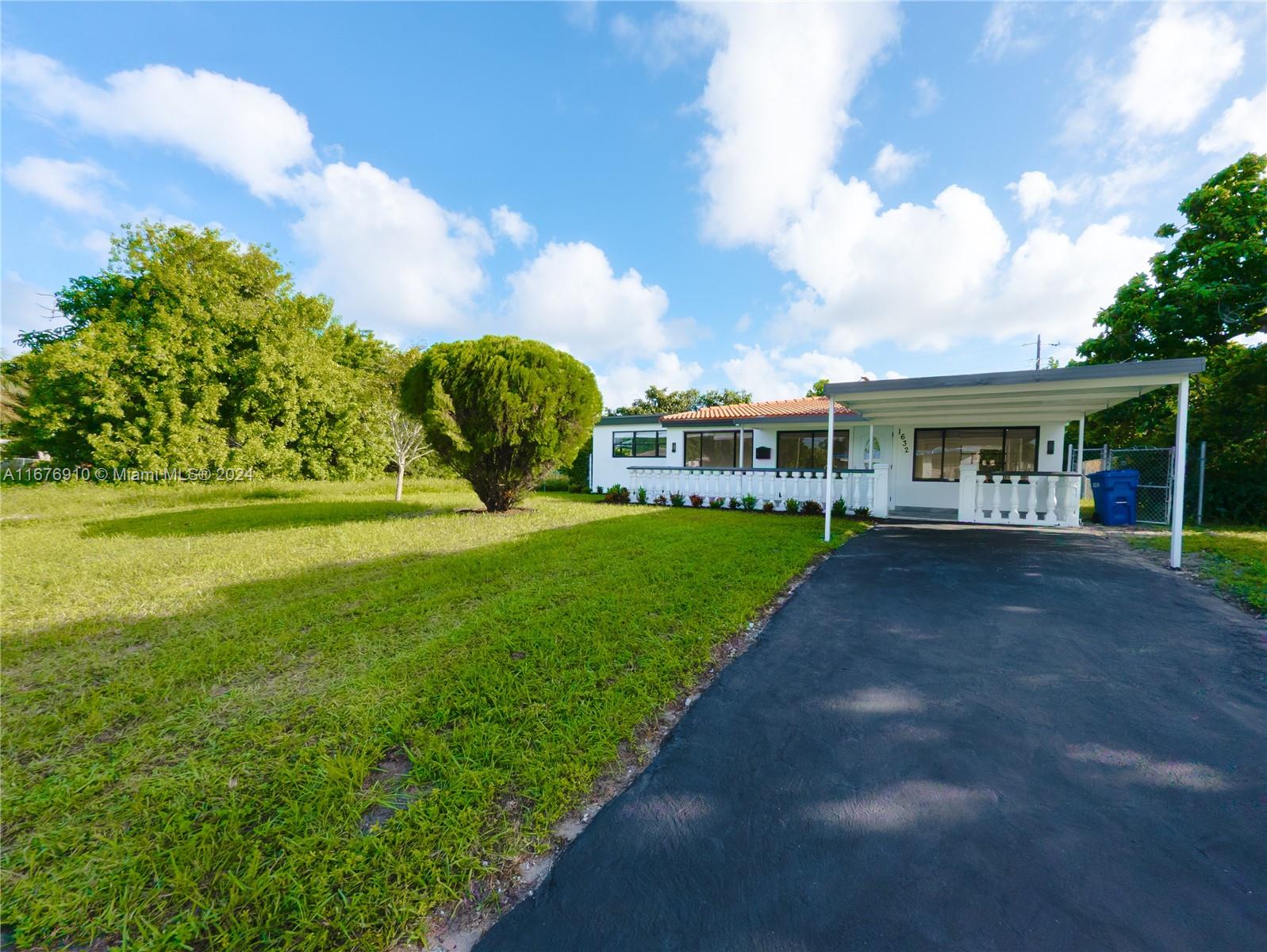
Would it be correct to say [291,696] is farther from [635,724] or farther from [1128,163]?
[1128,163]

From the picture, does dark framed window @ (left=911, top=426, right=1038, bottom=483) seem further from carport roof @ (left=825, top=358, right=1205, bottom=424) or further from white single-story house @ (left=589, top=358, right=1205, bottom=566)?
carport roof @ (left=825, top=358, right=1205, bottom=424)

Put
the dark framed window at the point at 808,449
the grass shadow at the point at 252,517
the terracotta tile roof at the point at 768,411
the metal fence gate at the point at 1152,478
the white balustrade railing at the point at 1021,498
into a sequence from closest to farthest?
1. the white balustrade railing at the point at 1021,498
2. the grass shadow at the point at 252,517
3. the metal fence gate at the point at 1152,478
4. the terracotta tile roof at the point at 768,411
5. the dark framed window at the point at 808,449

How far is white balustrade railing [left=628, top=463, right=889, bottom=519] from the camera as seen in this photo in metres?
10.1

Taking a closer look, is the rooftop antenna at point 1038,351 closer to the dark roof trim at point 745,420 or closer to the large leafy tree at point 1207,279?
the large leafy tree at point 1207,279

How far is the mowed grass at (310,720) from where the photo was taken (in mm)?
1453

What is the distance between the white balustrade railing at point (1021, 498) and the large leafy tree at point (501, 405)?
726 cm

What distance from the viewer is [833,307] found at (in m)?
19.8

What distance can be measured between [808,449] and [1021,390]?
25.0ft

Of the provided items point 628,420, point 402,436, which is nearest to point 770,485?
point 628,420

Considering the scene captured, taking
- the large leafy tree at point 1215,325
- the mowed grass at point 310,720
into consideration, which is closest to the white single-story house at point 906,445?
the large leafy tree at point 1215,325

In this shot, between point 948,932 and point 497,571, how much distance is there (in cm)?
470

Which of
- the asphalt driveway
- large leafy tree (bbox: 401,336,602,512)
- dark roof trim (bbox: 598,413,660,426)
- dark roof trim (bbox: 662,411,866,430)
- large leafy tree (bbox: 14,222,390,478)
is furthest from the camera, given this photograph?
dark roof trim (bbox: 598,413,660,426)

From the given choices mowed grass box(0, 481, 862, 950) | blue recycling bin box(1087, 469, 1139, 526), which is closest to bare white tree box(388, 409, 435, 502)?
mowed grass box(0, 481, 862, 950)

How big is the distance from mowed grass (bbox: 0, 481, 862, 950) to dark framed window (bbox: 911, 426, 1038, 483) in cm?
851
